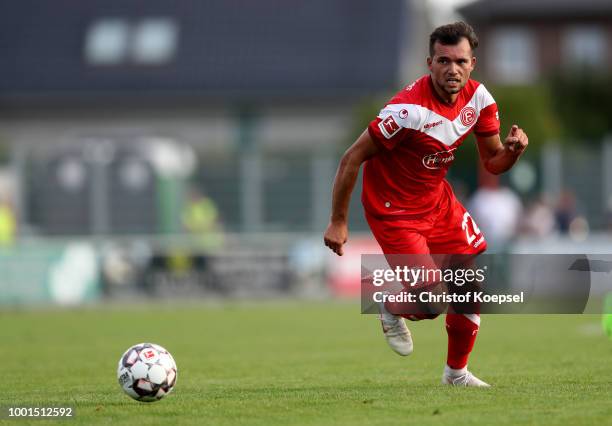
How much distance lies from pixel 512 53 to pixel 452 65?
5055cm

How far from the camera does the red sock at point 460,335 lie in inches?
333

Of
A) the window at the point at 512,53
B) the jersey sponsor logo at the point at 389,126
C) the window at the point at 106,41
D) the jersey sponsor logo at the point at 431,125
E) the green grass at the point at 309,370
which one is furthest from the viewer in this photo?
the window at the point at 512,53

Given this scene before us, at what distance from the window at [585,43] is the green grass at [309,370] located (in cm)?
4007

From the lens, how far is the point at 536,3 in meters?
56.2

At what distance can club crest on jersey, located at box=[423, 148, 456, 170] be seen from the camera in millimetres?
8273

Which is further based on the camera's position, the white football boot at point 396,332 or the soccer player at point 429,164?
the white football boot at point 396,332

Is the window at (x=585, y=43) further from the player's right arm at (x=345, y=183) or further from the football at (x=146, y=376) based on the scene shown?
the football at (x=146, y=376)

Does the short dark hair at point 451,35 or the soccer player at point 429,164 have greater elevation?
the short dark hair at point 451,35

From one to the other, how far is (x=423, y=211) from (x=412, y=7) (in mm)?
35918

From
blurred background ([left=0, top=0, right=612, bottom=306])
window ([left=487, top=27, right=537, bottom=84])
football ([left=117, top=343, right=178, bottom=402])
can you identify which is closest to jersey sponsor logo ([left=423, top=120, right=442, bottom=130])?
football ([left=117, top=343, right=178, bottom=402])

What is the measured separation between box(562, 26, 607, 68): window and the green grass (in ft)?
131

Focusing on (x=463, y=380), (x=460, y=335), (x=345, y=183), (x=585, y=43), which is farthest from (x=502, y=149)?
(x=585, y=43)

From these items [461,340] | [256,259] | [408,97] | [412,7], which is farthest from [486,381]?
[412,7]

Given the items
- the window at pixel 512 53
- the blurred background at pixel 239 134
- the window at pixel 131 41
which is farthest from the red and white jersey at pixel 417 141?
the window at pixel 512 53
